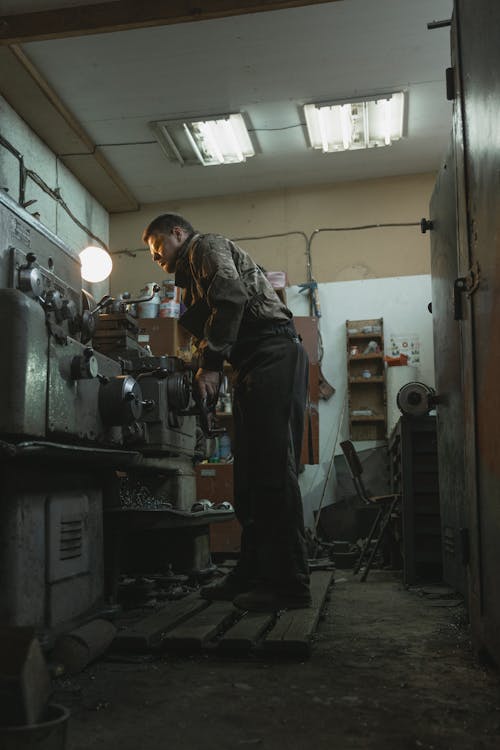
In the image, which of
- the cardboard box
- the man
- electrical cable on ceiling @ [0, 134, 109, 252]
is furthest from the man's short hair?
the cardboard box

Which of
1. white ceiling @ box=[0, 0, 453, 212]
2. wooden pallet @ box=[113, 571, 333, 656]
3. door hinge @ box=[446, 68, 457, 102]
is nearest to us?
wooden pallet @ box=[113, 571, 333, 656]

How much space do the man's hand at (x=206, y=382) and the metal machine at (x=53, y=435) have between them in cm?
27

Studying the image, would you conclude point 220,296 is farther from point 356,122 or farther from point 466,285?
point 356,122

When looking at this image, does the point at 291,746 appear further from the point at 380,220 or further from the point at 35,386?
the point at 380,220

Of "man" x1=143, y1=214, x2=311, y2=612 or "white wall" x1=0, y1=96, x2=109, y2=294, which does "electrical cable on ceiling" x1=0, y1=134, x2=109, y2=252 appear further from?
"man" x1=143, y1=214, x2=311, y2=612

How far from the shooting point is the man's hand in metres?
2.52

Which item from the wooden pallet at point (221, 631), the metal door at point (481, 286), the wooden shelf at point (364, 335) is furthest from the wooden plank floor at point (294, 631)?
the wooden shelf at point (364, 335)

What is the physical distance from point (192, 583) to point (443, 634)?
1256 mm

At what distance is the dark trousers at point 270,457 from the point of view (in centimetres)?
235

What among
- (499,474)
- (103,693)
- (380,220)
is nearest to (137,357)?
(103,693)

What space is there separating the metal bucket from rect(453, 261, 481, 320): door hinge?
1.36 m

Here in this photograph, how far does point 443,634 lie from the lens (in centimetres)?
219

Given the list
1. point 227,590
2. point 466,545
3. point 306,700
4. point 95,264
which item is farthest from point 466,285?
point 95,264

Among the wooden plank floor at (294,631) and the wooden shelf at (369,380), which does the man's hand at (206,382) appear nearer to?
the wooden plank floor at (294,631)
